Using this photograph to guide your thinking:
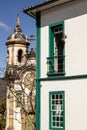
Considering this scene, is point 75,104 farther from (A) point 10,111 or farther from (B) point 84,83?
(A) point 10,111

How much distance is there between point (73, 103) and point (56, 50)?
2692 millimetres

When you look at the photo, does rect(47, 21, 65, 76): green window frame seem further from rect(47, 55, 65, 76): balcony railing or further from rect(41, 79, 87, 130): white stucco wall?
rect(41, 79, 87, 130): white stucco wall

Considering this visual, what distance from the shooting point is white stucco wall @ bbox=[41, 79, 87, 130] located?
47.5 ft

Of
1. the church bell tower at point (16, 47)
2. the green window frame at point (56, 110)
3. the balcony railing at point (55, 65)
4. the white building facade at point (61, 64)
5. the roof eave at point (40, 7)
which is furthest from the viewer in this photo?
the church bell tower at point (16, 47)

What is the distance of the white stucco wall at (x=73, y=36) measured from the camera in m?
14.9

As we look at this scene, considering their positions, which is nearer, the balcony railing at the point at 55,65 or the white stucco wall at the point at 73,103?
the white stucco wall at the point at 73,103

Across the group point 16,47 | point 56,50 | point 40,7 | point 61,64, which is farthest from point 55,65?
point 16,47

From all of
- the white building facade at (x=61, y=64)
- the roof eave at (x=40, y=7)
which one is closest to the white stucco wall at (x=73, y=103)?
the white building facade at (x=61, y=64)

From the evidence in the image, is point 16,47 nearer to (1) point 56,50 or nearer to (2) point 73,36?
(1) point 56,50

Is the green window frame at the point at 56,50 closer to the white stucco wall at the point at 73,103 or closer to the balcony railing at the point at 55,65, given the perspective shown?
the balcony railing at the point at 55,65

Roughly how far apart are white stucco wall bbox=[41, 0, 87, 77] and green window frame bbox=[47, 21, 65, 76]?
0.60 feet

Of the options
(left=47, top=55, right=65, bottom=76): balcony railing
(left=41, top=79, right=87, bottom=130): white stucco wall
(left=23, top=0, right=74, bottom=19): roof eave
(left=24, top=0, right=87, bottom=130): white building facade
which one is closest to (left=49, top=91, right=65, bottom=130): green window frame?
(left=24, top=0, right=87, bottom=130): white building facade

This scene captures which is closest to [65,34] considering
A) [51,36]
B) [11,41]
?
[51,36]

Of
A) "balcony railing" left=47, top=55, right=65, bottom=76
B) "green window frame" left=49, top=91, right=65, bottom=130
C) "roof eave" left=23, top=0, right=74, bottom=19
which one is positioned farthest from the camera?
"roof eave" left=23, top=0, right=74, bottom=19
